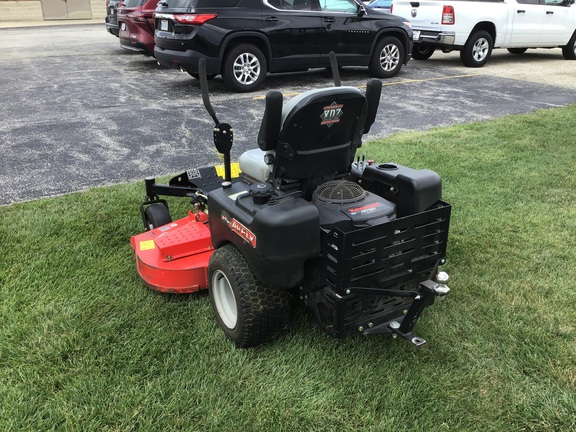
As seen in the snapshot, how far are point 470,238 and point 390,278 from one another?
1.66 m

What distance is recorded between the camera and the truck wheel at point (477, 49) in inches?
437

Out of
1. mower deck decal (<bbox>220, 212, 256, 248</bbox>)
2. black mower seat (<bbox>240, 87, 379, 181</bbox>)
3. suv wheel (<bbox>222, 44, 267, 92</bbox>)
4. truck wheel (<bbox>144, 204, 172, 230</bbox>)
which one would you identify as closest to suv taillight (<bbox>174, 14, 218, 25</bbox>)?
suv wheel (<bbox>222, 44, 267, 92</bbox>)

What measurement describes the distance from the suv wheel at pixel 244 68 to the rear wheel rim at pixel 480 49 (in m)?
5.27

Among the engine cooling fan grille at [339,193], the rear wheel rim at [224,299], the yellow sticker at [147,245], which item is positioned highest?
the engine cooling fan grille at [339,193]

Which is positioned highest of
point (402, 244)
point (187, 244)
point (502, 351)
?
point (402, 244)

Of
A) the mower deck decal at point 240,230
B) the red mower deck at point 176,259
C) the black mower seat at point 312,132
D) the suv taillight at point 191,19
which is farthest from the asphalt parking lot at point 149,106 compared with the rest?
the black mower seat at point 312,132

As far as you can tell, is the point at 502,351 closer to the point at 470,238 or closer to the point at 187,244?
the point at 470,238

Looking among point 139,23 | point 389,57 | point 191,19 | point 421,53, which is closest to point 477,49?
point 421,53

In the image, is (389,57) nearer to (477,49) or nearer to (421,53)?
(477,49)

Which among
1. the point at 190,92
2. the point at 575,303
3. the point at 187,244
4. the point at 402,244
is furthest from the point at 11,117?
the point at 575,303

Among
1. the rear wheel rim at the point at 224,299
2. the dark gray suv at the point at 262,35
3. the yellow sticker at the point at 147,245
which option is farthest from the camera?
the dark gray suv at the point at 262,35

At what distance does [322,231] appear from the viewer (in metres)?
2.37

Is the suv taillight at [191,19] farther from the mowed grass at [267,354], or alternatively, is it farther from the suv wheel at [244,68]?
the mowed grass at [267,354]

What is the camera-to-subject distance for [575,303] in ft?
10.2
